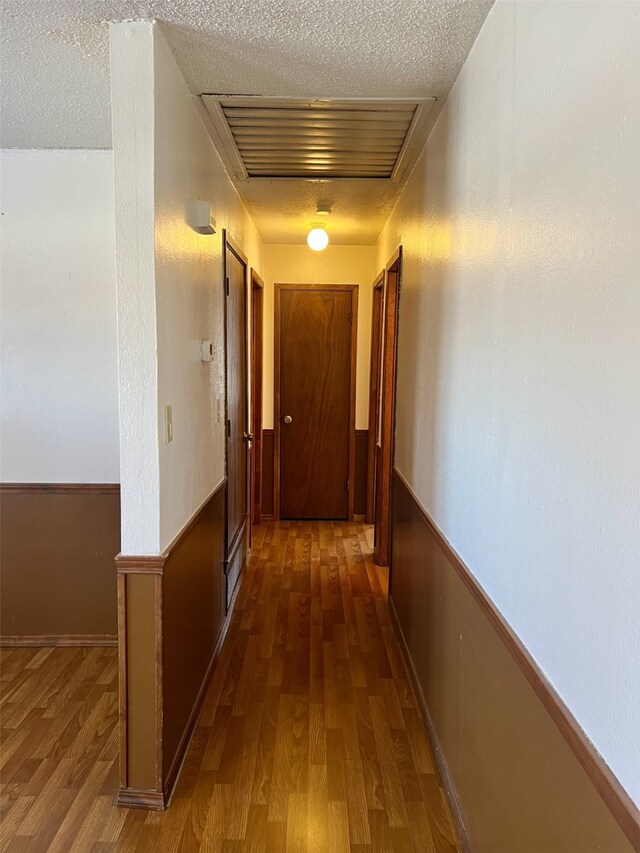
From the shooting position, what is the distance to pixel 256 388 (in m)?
4.56

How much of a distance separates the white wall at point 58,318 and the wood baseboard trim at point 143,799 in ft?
4.50

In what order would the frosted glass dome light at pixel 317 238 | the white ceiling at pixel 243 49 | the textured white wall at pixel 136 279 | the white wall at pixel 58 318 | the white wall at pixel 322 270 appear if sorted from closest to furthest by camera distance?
the white ceiling at pixel 243 49
the textured white wall at pixel 136 279
the white wall at pixel 58 318
the frosted glass dome light at pixel 317 238
the white wall at pixel 322 270

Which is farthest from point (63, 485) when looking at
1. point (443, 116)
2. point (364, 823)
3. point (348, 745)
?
point (443, 116)

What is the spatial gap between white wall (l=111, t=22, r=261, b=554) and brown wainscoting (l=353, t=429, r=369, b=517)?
3004 millimetres

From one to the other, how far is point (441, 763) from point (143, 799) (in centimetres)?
98

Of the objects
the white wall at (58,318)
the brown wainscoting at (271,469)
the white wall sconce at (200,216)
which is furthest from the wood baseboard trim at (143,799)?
the brown wainscoting at (271,469)

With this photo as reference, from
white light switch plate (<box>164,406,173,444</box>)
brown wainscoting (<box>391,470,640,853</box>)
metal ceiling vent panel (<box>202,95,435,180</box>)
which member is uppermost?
metal ceiling vent panel (<box>202,95,435,180</box>)

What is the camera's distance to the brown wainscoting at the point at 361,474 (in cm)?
495

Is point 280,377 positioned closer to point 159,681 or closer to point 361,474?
point 361,474

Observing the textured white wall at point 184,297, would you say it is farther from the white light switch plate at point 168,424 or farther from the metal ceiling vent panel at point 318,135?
the metal ceiling vent panel at point 318,135

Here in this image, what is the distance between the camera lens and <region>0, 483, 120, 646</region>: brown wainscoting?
2.68 metres

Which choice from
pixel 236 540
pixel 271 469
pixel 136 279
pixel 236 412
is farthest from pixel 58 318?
pixel 271 469

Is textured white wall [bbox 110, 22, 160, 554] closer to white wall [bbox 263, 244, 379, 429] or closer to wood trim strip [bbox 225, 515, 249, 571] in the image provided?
wood trim strip [bbox 225, 515, 249, 571]

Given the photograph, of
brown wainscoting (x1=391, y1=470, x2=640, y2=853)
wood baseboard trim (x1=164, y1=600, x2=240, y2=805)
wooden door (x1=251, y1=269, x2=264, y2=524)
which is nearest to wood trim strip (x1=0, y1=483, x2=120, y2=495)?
wood baseboard trim (x1=164, y1=600, x2=240, y2=805)
